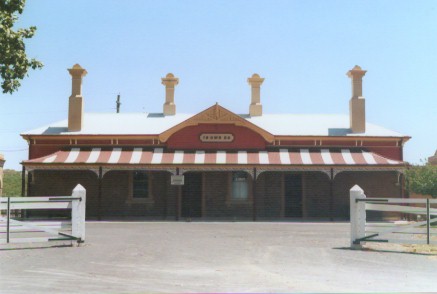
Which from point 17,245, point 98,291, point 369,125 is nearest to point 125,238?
point 17,245

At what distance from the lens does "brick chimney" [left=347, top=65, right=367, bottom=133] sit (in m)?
27.6

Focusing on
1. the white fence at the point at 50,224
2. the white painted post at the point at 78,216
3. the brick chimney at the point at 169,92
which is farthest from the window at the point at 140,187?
the white painted post at the point at 78,216

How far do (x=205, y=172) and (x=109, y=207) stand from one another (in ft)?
15.5

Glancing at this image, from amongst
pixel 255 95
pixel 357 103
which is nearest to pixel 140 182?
pixel 255 95

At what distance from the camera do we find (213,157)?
2512 centimetres

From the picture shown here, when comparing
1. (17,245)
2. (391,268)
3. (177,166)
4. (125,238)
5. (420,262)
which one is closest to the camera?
(391,268)

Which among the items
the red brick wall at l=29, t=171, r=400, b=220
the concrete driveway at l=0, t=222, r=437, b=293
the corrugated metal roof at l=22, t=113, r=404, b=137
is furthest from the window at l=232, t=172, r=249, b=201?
the concrete driveway at l=0, t=222, r=437, b=293

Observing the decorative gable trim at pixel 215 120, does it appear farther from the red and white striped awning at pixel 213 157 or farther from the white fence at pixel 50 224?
the white fence at pixel 50 224

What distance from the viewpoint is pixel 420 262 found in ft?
33.6

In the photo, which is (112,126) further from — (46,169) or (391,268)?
(391,268)

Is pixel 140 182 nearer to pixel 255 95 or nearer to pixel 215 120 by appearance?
pixel 215 120

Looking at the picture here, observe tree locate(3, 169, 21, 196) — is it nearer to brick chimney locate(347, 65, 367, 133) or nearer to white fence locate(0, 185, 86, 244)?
brick chimney locate(347, 65, 367, 133)

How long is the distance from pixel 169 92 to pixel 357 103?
10.2 metres

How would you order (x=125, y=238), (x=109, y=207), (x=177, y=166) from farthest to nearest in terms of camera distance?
(x=109, y=207) → (x=177, y=166) → (x=125, y=238)
